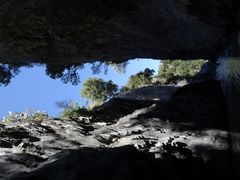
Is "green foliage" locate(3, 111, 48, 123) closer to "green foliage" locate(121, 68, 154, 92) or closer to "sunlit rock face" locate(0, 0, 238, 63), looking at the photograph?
"sunlit rock face" locate(0, 0, 238, 63)

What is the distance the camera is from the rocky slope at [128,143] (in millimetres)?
7648

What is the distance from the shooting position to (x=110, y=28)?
1425 cm

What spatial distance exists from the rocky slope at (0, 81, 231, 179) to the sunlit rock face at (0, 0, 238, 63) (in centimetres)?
225

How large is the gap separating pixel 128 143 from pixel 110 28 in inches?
188

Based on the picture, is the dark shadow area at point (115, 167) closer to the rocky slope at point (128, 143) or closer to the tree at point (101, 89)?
the rocky slope at point (128, 143)

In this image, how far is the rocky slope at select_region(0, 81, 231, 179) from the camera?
765cm

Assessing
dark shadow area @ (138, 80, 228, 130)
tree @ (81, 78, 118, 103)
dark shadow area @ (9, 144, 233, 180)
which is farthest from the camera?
tree @ (81, 78, 118, 103)

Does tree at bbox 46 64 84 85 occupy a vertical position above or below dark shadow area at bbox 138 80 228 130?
above

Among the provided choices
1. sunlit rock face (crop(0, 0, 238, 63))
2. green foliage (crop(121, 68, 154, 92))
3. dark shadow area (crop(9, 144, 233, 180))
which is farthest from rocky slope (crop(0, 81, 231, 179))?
green foliage (crop(121, 68, 154, 92))

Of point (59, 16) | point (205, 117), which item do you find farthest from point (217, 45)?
point (59, 16)

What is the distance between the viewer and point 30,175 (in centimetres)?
708

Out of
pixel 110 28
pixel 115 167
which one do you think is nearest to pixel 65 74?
pixel 110 28

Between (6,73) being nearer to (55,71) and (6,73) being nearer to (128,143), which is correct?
(55,71)

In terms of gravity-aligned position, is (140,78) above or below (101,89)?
below
